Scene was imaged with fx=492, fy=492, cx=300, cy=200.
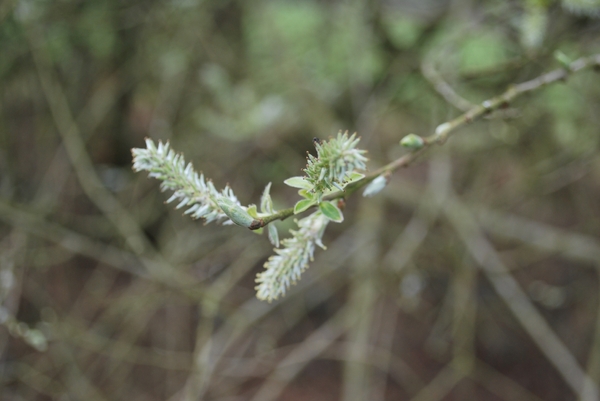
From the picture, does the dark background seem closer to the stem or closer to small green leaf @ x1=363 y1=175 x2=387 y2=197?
the stem

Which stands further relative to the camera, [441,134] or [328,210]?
[441,134]

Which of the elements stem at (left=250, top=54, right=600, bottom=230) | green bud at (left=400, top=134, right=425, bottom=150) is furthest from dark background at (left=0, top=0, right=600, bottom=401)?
green bud at (left=400, top=134, right=425, bottom=150)

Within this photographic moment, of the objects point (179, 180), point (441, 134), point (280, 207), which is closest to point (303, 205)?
point (179, 180)

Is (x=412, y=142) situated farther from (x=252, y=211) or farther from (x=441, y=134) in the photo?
(x=252, y=211)

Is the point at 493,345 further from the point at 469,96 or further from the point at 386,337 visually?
the point at 469,96

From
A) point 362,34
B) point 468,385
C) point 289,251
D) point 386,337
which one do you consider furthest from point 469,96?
point 289,251

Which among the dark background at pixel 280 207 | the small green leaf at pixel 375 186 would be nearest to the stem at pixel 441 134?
the small green leaf at pixel 375 186
